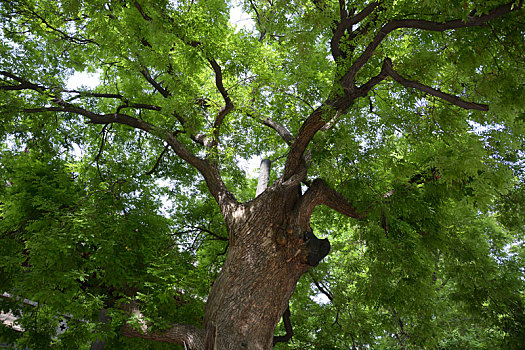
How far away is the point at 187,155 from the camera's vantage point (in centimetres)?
705

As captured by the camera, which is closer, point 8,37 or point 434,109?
point 434,109

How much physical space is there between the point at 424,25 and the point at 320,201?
120 inches

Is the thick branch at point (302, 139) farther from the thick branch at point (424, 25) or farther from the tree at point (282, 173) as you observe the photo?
the thick branch at point (424, 25)

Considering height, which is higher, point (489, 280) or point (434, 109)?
point (434, 109)

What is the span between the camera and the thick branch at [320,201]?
18.6ft

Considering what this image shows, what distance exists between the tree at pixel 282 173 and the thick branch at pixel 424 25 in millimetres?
20

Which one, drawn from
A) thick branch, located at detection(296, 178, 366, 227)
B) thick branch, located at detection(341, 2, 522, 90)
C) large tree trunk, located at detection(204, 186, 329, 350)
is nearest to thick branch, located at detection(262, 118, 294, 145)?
thick branch, located at detection(296, 178, 366, 227)

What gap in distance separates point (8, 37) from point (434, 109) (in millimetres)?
8513

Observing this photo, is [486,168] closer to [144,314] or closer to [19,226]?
[144,314]

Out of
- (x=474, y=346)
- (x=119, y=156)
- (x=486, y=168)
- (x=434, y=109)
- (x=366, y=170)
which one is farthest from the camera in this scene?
(x=474, y=346)

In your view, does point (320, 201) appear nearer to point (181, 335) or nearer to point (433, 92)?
point (433, 92)

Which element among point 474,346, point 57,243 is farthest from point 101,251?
point 474,346

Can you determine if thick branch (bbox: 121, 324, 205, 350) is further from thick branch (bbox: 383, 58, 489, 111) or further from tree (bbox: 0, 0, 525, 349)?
thick branch (bbox: 383, 58, 489, 111)

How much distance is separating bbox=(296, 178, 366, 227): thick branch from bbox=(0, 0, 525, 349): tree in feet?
0.09
